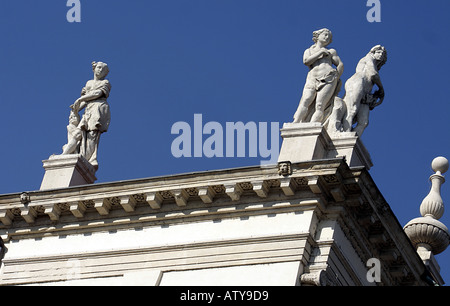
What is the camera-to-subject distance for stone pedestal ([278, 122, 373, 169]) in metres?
31.2

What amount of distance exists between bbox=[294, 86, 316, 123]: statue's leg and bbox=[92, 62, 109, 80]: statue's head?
227 inches

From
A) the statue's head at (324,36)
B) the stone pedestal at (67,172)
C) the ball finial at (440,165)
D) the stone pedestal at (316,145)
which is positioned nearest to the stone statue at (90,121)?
the stone pedestal at (67,172)

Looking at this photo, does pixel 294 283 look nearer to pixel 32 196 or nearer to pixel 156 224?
pixel 156 224

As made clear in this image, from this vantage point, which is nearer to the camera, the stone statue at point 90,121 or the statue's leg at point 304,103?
the statue's leg at point 304,103

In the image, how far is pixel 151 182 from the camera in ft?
104

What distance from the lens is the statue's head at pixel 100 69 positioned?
35.7m

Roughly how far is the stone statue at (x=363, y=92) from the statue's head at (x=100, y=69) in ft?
21.0

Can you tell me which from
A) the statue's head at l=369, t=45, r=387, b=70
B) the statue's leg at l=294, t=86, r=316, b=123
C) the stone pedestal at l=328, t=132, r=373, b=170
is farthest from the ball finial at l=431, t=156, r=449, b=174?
the statue's leg at l=294, t=86, r=316, b=123

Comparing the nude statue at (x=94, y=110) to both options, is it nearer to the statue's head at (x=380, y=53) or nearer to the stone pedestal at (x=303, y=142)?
the stone pedestal at (x=303, y=142)

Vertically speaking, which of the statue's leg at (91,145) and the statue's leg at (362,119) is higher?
the statue's leg at (91,145)
